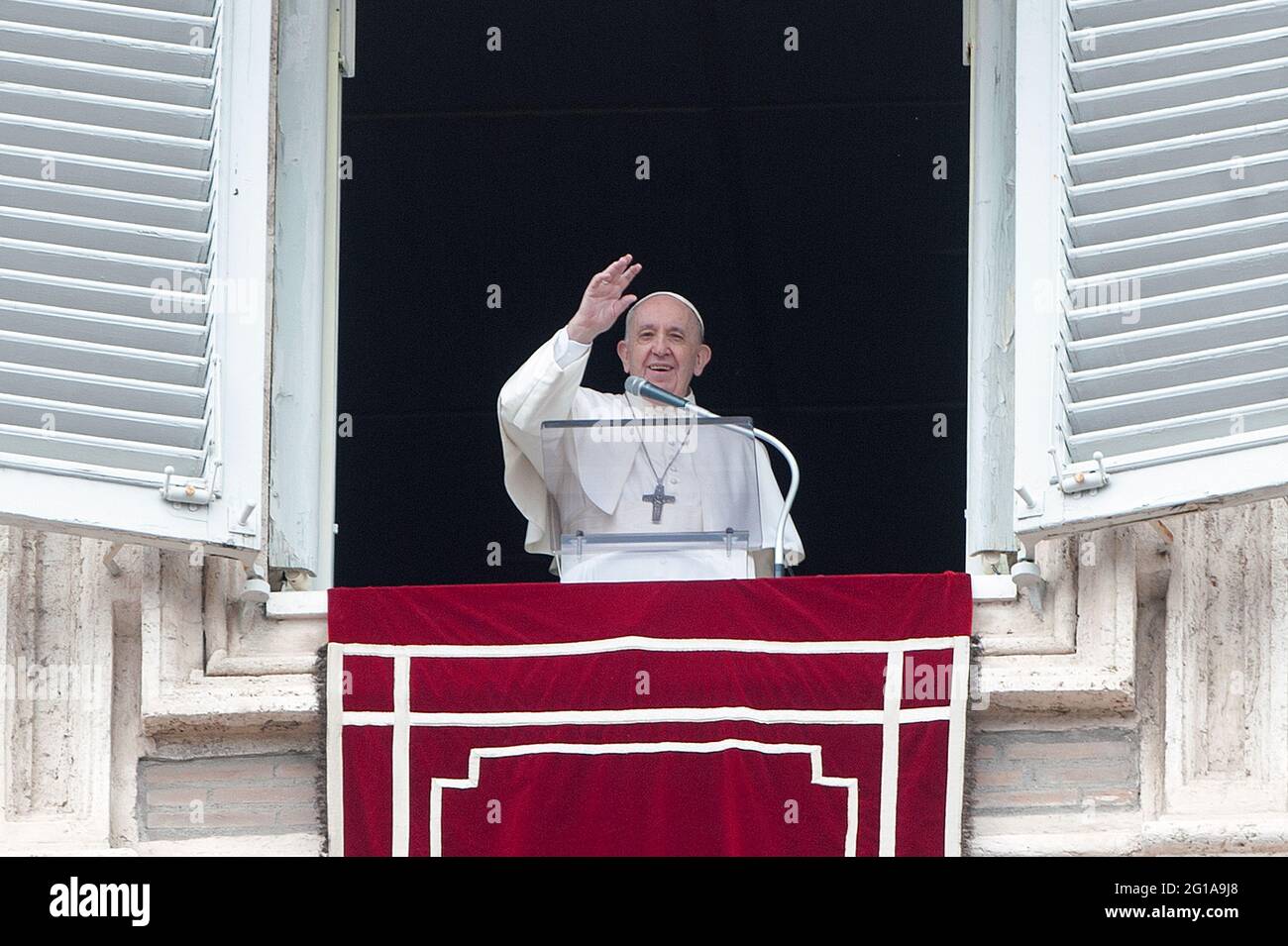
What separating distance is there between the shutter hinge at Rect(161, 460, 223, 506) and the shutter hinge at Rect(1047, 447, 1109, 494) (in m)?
1.68

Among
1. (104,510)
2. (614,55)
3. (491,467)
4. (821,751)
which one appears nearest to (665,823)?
(821,751)

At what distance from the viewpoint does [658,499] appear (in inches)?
283

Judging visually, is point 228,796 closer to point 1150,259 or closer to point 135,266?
point 135,266

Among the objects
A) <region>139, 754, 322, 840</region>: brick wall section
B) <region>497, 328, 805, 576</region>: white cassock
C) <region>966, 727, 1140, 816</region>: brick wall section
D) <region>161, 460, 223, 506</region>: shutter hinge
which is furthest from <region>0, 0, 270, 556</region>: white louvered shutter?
<region>966, 727, 1140, 816</region>: brick wall section

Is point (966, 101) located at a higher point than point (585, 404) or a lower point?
higher

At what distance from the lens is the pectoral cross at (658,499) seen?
7.17m

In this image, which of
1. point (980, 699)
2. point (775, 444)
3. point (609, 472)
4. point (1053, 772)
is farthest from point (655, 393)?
point (1053, 772)

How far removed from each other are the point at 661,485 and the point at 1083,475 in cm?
102

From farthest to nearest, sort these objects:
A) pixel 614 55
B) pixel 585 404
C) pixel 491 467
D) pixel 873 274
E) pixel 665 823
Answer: pixel 491 467
pixel 873 274
pixel 614 55
pixel 585 404
pixel 665 823

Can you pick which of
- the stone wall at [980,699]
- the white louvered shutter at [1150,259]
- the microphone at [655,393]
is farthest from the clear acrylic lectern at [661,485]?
the white louvered shutter at [1150,259]

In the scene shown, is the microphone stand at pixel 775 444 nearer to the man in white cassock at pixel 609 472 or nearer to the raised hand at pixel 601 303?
the man in white cassock at pixel 609 472

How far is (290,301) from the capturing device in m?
A: 7.41

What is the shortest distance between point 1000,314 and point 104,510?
1980mm

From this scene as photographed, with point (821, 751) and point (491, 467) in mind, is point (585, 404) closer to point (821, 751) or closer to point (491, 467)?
point (821, 751)
